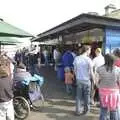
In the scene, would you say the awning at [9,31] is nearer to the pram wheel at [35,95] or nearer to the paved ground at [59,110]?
the pram wheel at [35,95]

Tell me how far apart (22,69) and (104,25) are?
383cm

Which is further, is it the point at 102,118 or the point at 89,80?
the point at 89,80

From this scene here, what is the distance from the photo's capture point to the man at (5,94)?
6.54 m

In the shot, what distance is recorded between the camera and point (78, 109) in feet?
31.7

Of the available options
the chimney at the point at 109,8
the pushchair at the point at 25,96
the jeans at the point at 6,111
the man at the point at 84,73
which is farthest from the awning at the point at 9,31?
the chimney at the point at 109,8

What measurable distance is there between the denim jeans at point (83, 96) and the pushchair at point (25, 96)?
118cm

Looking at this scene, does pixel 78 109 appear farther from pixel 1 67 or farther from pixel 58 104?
pixel 1 67

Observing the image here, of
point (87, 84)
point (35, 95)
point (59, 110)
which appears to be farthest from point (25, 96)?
point (87, 84)

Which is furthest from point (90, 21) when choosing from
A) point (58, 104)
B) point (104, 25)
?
point (58, 104)

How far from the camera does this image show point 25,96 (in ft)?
31.8

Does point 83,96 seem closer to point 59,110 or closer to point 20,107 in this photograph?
point 59,110

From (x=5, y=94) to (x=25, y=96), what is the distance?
315cm

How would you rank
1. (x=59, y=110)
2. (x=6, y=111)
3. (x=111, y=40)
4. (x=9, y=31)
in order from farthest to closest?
(x=111, y=40), (x=59, y=110), (x=9, y=31), (x=6, y=111)

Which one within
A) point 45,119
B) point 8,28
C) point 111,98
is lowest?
point 45,119
